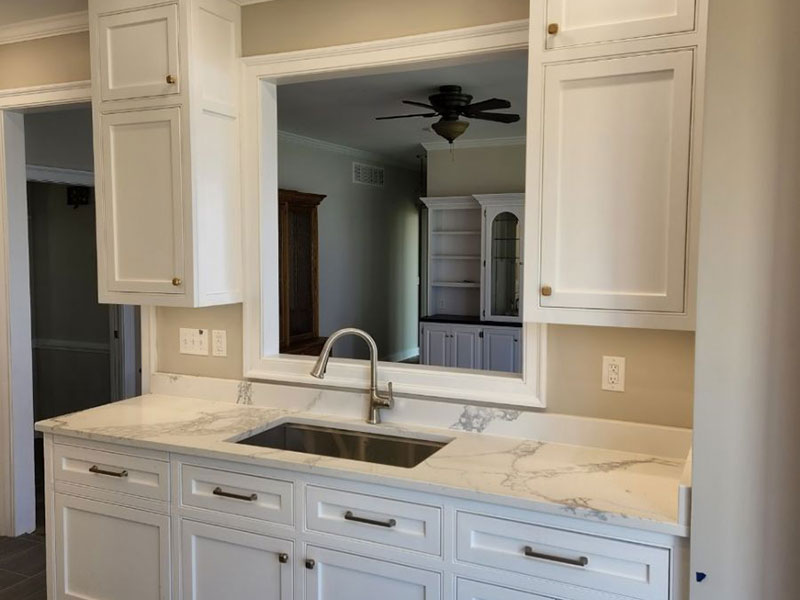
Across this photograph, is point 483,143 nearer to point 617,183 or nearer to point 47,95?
point 47,95

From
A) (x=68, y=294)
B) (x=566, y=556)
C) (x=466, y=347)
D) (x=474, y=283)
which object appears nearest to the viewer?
(x=566, y=556)

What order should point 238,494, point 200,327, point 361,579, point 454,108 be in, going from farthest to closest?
point 454,108 < point 200,327 < point 238,494 < point 361,579

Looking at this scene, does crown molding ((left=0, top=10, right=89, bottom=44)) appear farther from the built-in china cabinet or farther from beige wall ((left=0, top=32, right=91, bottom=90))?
the built-in china cabinet

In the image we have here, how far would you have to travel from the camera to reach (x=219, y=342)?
2996 mm

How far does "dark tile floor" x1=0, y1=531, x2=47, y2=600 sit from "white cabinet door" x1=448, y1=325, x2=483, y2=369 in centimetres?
380

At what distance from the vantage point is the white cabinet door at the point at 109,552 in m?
2.43

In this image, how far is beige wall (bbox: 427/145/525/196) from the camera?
6.53 metres

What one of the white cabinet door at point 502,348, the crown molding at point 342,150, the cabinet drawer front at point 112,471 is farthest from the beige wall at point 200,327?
the white cabinet door at point 502,348

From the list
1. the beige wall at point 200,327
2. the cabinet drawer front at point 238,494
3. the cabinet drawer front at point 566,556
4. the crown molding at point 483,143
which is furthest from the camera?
the crown molding at point 483,143

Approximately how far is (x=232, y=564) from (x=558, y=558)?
1065mm

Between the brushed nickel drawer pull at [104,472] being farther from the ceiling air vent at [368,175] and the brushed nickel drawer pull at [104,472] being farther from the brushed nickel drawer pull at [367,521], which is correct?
the ceiling air vent at [368,175]

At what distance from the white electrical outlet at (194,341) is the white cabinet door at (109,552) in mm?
753

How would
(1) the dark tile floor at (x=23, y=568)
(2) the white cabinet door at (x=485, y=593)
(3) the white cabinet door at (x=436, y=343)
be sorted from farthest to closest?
(3) the white cabinet door at (x=436, y=343), (1) the dark tile floor at (x=23, y=568), (2) the white cabinet door at (x=485, y=593)

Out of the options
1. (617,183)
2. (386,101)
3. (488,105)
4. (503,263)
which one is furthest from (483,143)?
(617,183)
